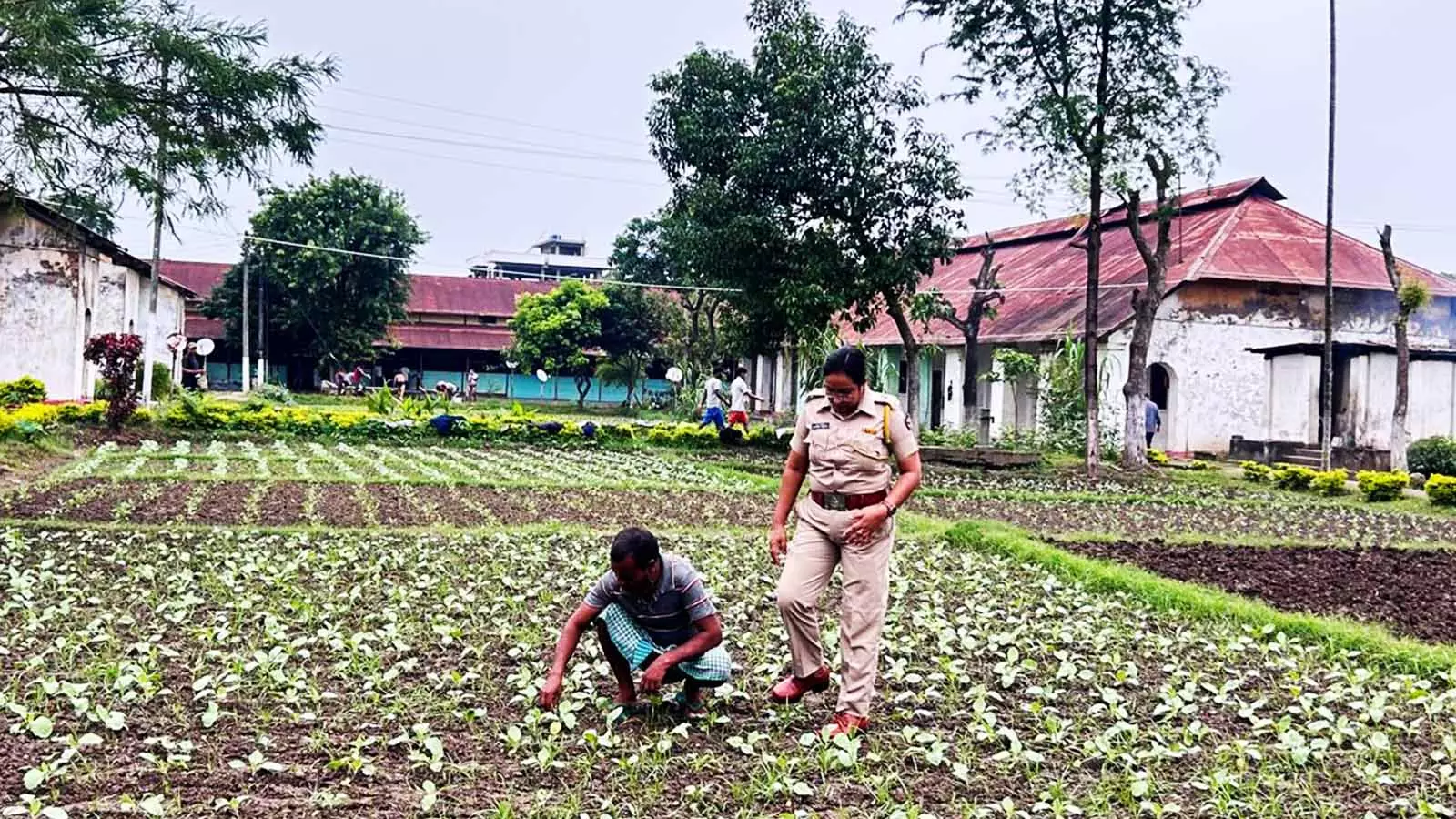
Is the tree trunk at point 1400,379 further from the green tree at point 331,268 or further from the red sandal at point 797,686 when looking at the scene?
the green tree at point 331,268

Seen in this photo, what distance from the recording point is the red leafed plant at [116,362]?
23719 millimetres

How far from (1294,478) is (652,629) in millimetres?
19504

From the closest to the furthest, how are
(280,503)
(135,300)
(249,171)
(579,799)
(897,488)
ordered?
(579,799) < (897,488) < (249,171) < (280,503) < (135,300)

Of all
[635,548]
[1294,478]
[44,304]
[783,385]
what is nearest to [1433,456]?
[1294,478]

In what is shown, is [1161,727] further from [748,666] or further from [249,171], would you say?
[249,171]

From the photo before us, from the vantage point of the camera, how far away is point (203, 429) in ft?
87.1

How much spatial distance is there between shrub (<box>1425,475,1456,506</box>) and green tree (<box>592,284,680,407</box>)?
116ft

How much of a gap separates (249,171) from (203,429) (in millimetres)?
15696

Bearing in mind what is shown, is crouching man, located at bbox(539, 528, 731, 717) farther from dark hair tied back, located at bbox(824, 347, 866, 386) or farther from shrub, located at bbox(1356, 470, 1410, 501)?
shrub, located at bbox(1356, 470, 1410, 501)

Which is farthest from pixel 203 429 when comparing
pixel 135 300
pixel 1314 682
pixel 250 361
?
pixel 250 361

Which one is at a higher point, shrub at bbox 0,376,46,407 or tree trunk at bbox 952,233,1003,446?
tree trunk at bbox 952,233,1003,446

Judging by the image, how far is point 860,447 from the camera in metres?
6.57

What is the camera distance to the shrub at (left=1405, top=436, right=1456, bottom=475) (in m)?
25.0

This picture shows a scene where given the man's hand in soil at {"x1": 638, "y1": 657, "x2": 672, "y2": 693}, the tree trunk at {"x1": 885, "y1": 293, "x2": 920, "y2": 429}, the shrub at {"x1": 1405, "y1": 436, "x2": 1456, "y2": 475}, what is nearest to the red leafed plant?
the tree trunk at {"x1": 885, "y1": 293, "x2": 920, "y2": 429}
